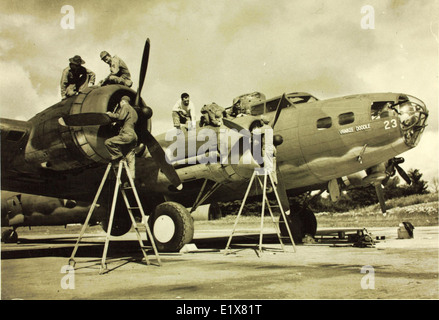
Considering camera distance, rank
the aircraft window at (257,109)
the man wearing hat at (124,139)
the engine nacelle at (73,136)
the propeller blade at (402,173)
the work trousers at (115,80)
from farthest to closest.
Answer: the propeller blade at (402,173) → the aircraft window at (257,109) → the work trousers at (115,80) → the engine nacelle at (73,136) → the man wearing hat at (124,139)

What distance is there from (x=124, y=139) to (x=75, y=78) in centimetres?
255

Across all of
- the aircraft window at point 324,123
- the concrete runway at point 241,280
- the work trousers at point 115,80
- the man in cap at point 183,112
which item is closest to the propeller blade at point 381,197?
the aircraft window at point 324,123

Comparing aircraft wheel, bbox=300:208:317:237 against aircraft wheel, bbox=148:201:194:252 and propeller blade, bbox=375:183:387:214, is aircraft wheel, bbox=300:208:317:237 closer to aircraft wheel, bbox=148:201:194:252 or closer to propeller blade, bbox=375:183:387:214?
propeller blade, bbox=375:183:387:214

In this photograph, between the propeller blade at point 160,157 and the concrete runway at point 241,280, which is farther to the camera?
the propeller blade at point 160,157

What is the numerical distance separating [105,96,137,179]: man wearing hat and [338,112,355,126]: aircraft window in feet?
16.1

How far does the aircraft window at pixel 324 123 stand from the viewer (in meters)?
9.26

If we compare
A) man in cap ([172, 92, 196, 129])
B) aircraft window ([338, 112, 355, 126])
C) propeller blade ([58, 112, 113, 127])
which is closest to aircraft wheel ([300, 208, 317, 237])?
aircraft window ([338, 112, 355, 126])

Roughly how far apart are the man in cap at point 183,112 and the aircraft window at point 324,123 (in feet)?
11.2

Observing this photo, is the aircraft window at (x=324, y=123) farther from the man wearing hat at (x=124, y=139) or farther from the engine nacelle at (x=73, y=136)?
the man wearing hat at (x=124, y=139)

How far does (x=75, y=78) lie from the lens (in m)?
8.50
